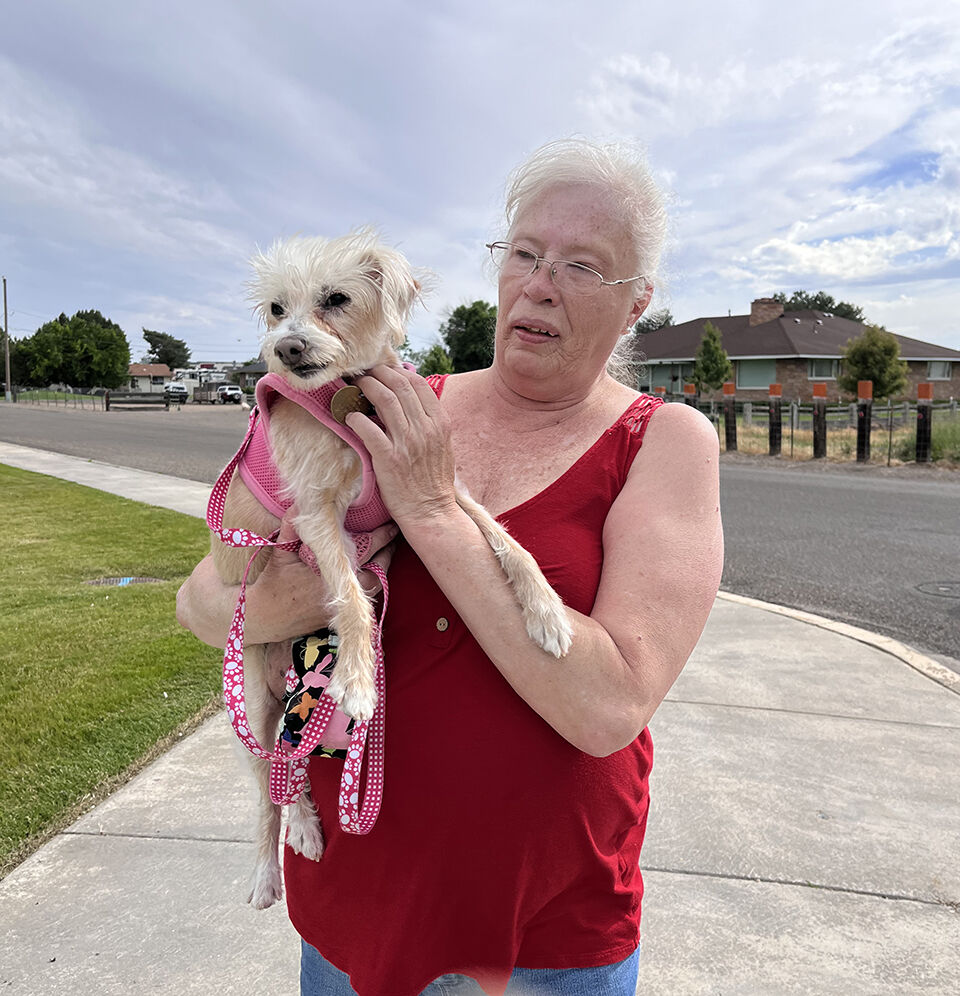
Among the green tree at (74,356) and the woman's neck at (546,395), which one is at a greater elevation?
the green tree at (74,356)

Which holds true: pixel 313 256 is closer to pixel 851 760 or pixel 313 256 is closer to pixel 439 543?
pixel 439 543

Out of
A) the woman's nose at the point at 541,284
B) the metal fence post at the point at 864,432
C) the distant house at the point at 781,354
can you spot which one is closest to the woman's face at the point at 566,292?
the woman's nose at the point at 541,284

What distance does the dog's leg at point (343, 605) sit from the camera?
1617mm

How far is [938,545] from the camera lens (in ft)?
30.6

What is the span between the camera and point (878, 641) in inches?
233

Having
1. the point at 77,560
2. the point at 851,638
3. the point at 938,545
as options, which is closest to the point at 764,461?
the point at 938,545

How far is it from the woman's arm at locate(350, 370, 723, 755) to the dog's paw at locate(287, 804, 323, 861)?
62cm

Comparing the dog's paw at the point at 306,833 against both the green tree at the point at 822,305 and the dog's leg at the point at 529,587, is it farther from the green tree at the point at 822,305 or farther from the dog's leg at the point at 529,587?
the green tree at the point at 822,305

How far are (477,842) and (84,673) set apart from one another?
14.2ft

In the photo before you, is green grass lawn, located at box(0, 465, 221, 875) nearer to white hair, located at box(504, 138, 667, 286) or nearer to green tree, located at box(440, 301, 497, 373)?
green tree, located at box(440, 301, 497, 373)

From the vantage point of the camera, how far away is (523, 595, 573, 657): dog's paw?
4.69ft

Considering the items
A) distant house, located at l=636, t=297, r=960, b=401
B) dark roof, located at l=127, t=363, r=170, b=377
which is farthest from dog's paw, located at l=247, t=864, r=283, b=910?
dark roof, located at l=127, t=363, r=170, b=377

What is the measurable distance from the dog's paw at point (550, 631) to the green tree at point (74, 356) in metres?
91.7

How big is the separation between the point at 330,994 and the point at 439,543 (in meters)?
1.02
